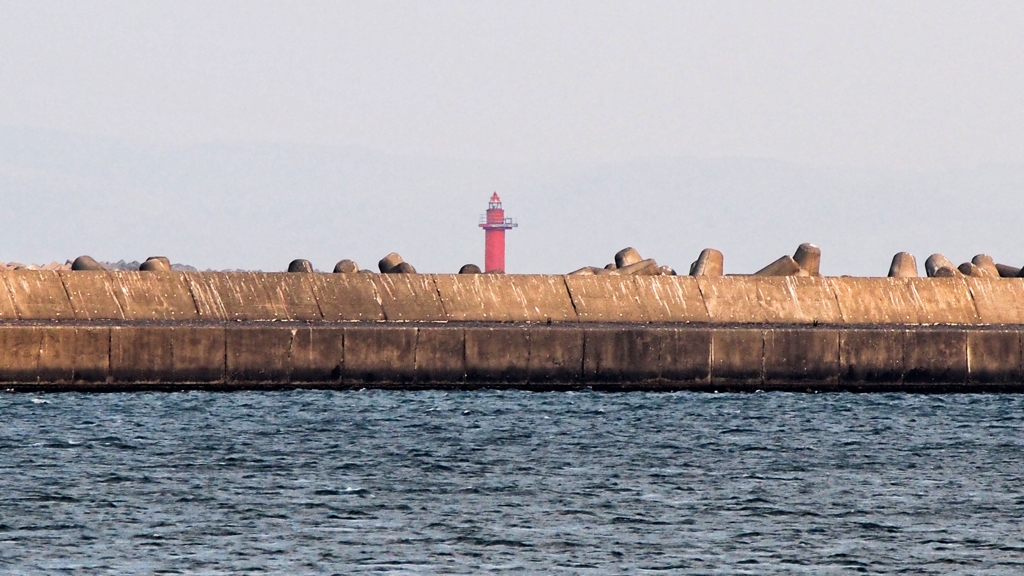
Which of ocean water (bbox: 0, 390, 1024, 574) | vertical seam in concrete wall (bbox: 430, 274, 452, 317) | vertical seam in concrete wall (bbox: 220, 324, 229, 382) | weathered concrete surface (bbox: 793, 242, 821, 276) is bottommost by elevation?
ocean water (bbox: 0, 390, 1024, 574)

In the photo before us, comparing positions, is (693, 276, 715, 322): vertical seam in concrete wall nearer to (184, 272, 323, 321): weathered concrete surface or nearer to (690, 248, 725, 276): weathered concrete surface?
(690, 248, 725, 276): weathered concrete surface

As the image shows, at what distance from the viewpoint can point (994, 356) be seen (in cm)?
2845

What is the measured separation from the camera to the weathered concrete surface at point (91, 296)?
27875 millimetres

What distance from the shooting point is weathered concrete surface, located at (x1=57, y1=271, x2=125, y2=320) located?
27.9 metres

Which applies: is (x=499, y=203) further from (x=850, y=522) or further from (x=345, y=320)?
(x=850, y=522)

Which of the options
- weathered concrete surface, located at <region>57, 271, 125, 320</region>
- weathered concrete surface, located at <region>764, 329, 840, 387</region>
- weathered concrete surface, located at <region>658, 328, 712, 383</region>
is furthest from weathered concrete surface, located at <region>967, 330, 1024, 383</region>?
weathered concrete surface, located at <region>57, 271, 125, 320</region>

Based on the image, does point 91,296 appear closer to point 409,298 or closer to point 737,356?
point 409,298

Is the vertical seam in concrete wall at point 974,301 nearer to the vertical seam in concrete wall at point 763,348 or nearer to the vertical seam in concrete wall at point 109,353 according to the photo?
the vertical seam in concrete wall at point 763,348

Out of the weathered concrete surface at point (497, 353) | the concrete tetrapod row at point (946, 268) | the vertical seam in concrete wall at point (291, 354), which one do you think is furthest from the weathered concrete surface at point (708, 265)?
the vertical seam in concrete wall at point (291, 354)

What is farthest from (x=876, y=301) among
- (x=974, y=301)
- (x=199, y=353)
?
(x=199, y=353)

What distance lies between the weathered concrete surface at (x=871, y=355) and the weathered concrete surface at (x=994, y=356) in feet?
3.64

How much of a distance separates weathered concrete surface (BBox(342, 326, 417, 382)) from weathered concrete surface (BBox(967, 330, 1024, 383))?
27.9 feet

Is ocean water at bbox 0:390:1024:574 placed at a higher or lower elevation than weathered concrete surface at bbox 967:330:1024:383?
lower

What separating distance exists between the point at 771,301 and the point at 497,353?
197 inches
